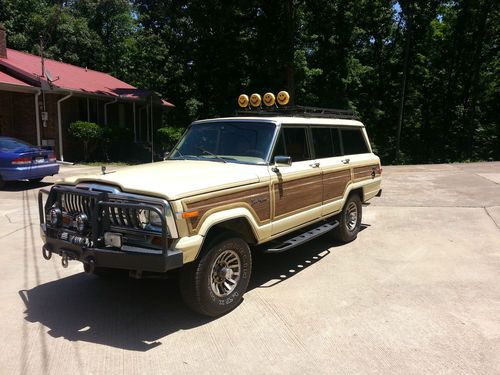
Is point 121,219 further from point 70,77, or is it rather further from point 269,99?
point 70,77

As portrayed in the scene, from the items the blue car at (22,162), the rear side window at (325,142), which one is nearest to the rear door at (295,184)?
the rear side window at (325,142)

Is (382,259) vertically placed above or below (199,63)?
below

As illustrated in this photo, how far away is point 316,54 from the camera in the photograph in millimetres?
27094

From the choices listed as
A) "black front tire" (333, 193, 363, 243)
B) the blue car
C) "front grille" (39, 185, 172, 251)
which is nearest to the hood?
"front grille" (39, 185, 172, 251)

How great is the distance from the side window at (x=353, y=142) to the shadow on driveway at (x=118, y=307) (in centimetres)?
220

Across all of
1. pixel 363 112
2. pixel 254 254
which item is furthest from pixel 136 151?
pixel 254 254

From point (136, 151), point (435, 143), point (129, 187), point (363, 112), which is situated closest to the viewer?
point (129, 187)

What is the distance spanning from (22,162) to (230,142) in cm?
877

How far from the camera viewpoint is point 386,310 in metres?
4.65

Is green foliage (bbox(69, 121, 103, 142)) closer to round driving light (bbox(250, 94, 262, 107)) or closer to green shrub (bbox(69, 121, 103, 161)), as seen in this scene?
green shrub (bbox(69, 121, 103, 161))

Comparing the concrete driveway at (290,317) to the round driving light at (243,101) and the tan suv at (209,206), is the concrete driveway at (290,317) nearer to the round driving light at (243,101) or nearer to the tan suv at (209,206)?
the tan suv at (209,206)

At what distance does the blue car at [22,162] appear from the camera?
39.1 ft

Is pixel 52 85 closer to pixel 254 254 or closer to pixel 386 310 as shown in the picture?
pixel 254 254

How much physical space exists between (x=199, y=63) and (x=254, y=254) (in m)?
20.2
